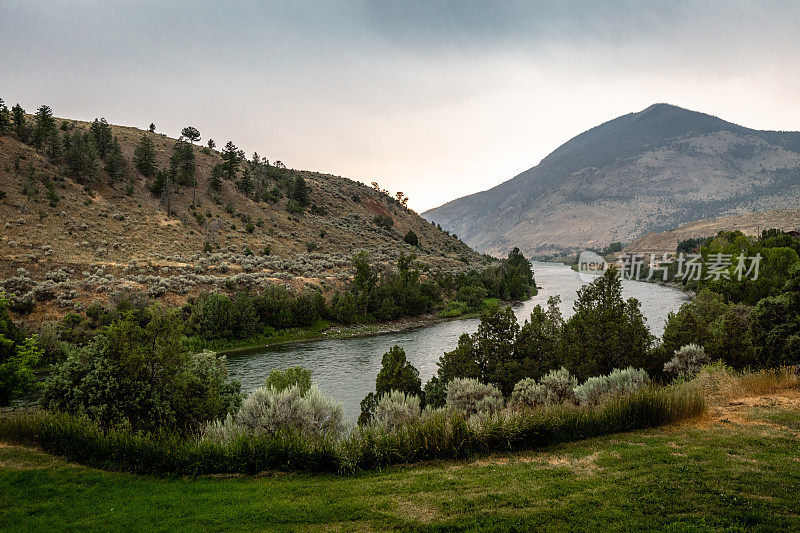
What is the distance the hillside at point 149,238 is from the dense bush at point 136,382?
30.7m

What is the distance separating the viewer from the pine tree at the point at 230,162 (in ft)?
281

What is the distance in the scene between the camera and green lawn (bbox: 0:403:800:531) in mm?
5945

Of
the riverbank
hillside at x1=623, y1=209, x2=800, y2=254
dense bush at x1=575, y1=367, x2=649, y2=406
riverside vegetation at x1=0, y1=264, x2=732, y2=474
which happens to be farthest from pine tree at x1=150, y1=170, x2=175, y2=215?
hillside at x1=623, y1=209, x2=800, y2=254

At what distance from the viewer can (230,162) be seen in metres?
85.9

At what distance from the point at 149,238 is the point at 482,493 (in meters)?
61.9

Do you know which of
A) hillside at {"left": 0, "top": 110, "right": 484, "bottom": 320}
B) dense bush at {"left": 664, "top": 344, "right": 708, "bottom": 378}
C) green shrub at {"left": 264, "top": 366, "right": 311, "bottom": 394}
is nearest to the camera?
dense bush at {"left": 664, "top": 344, "right": 708, "bottom": 378}

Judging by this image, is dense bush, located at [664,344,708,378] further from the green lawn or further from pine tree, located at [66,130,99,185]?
pine tree, located at [66,130,99,185]

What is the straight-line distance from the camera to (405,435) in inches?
368

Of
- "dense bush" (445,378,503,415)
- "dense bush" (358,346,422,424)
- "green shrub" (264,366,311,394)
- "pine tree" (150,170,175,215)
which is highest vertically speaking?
"pine tree" (150,170,175,215)

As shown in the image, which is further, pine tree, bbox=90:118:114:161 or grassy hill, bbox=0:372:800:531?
pine tree, bbox=90:118:114:161

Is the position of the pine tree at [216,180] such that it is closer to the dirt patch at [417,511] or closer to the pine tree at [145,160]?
the pine tree at [145,160]

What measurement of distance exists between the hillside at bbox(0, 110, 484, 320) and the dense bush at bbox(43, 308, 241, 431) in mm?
30678

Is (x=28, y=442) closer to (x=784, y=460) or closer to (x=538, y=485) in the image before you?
(x=538, y=485)

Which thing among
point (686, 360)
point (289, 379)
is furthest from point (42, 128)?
point (686, 360)
